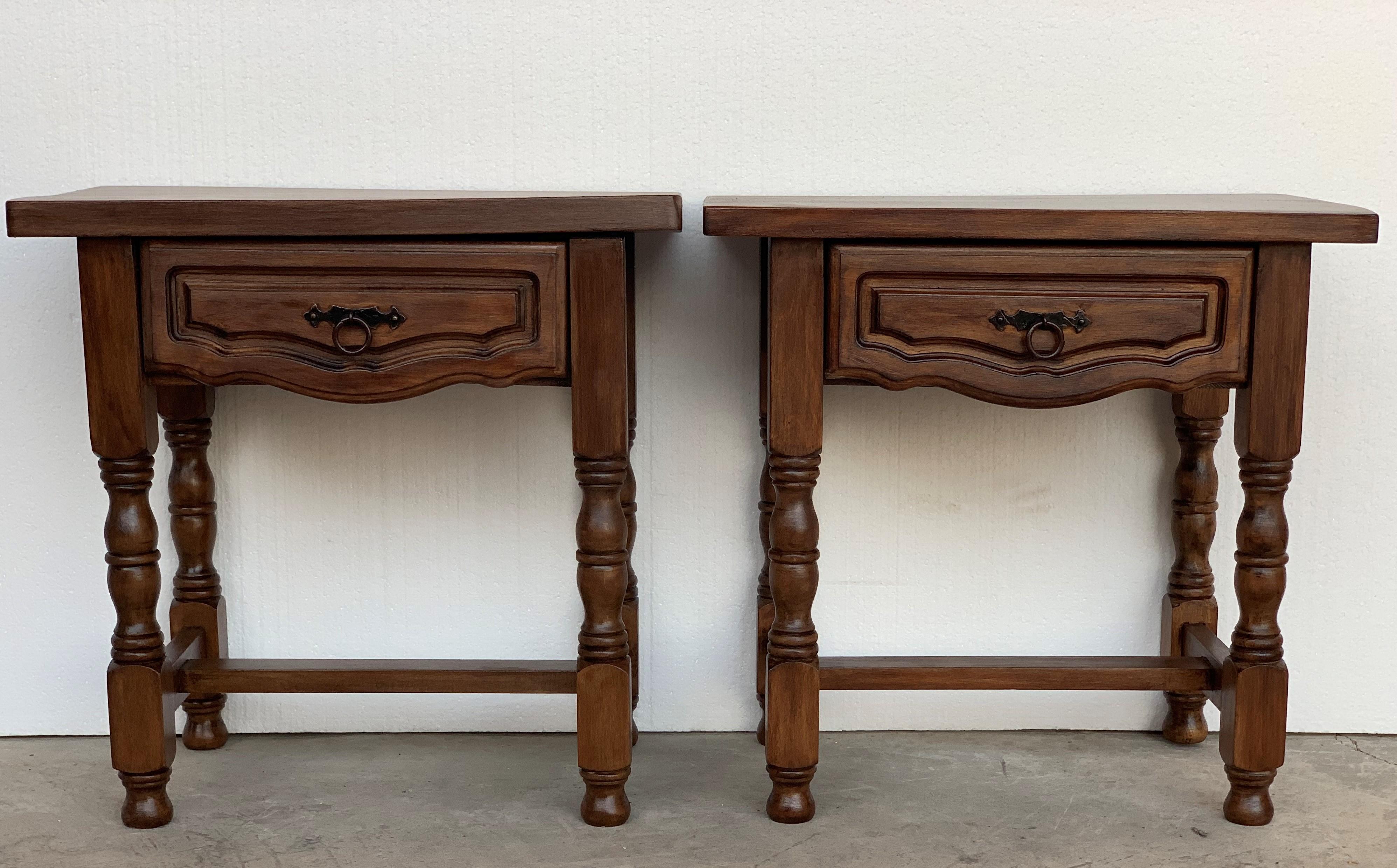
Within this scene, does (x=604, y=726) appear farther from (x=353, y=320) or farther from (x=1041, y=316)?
(x=1041, y=316)

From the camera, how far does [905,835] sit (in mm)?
1881

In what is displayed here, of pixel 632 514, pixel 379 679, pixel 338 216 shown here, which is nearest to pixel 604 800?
pixel 379 679

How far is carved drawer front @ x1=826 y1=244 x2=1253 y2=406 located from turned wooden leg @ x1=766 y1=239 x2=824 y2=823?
0.05 metres

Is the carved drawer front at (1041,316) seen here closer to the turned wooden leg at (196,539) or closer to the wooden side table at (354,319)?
the wooden side table at (354,319)

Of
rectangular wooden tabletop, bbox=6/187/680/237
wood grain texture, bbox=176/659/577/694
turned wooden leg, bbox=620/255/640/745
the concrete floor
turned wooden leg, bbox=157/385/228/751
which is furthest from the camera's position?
turned wooden leg, bbox=157/385/228/751

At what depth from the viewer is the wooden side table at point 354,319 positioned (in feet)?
5.68

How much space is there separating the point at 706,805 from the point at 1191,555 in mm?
953

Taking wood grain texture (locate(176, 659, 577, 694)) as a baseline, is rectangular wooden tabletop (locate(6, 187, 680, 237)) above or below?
above

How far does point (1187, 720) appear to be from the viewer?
2236mm

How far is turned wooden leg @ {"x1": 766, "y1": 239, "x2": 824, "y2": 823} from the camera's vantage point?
1.77 meters

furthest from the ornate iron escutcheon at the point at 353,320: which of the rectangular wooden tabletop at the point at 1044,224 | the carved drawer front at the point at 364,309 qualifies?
the rectangular wooden tabletop at the point at 1044,224

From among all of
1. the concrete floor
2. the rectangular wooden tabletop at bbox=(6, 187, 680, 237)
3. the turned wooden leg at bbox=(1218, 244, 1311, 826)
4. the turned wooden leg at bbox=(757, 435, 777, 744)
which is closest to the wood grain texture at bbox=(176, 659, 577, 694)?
the concrete floor

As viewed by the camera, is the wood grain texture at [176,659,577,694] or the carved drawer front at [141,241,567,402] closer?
the carved drawer front at [141,241,567,402]

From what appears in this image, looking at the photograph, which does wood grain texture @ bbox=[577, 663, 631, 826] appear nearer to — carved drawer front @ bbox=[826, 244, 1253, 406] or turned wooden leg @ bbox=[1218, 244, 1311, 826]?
carved drawer front @ bbox=[826, 244, 1253, 406]
